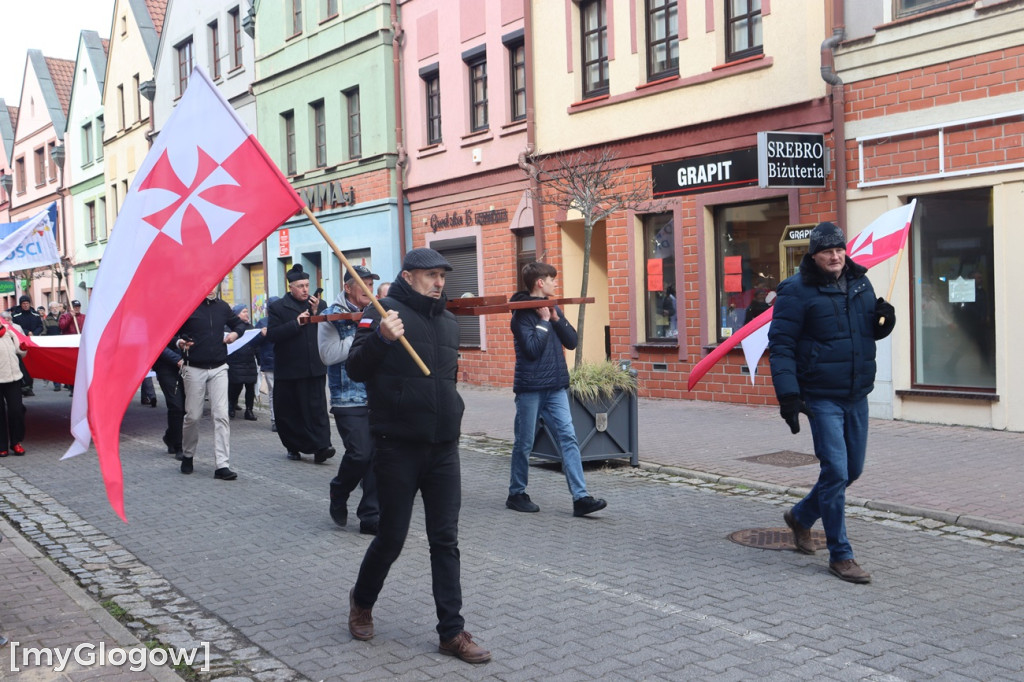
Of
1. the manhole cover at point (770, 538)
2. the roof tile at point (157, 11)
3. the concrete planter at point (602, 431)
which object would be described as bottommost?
the manhole cover at point (770, 538)

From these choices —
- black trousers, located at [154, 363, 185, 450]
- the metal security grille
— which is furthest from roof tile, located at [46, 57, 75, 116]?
black trousers, located at [154, 363, 185, 450]

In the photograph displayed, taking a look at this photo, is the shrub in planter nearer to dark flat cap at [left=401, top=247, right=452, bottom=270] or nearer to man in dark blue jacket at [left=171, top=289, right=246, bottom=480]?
man in dark blue jacket at [left=171, top=289, right=246, bottom=480]

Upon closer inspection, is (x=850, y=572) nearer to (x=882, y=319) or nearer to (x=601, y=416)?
(x=882, y=319)

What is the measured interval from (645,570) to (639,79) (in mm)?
11750

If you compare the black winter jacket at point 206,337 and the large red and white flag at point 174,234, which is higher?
the large red and white flag at point 174,234

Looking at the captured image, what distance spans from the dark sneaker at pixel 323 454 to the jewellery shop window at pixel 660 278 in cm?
687

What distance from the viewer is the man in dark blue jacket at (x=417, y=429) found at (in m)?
5.21

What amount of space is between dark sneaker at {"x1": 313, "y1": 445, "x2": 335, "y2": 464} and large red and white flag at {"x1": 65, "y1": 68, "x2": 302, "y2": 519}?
20.8 ft

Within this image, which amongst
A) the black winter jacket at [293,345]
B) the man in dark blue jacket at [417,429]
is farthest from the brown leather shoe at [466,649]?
the black winter jacket at [293,345]

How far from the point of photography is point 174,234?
522 cm

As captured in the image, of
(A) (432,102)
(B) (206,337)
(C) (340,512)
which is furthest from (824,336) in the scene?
(A) (432,102)

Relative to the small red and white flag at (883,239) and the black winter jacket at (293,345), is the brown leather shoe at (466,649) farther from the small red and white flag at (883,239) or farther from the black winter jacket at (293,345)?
the black winter jacket at (293,345)

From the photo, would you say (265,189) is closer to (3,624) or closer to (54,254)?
(3,624)

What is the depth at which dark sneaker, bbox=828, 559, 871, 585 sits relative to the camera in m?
6.26
